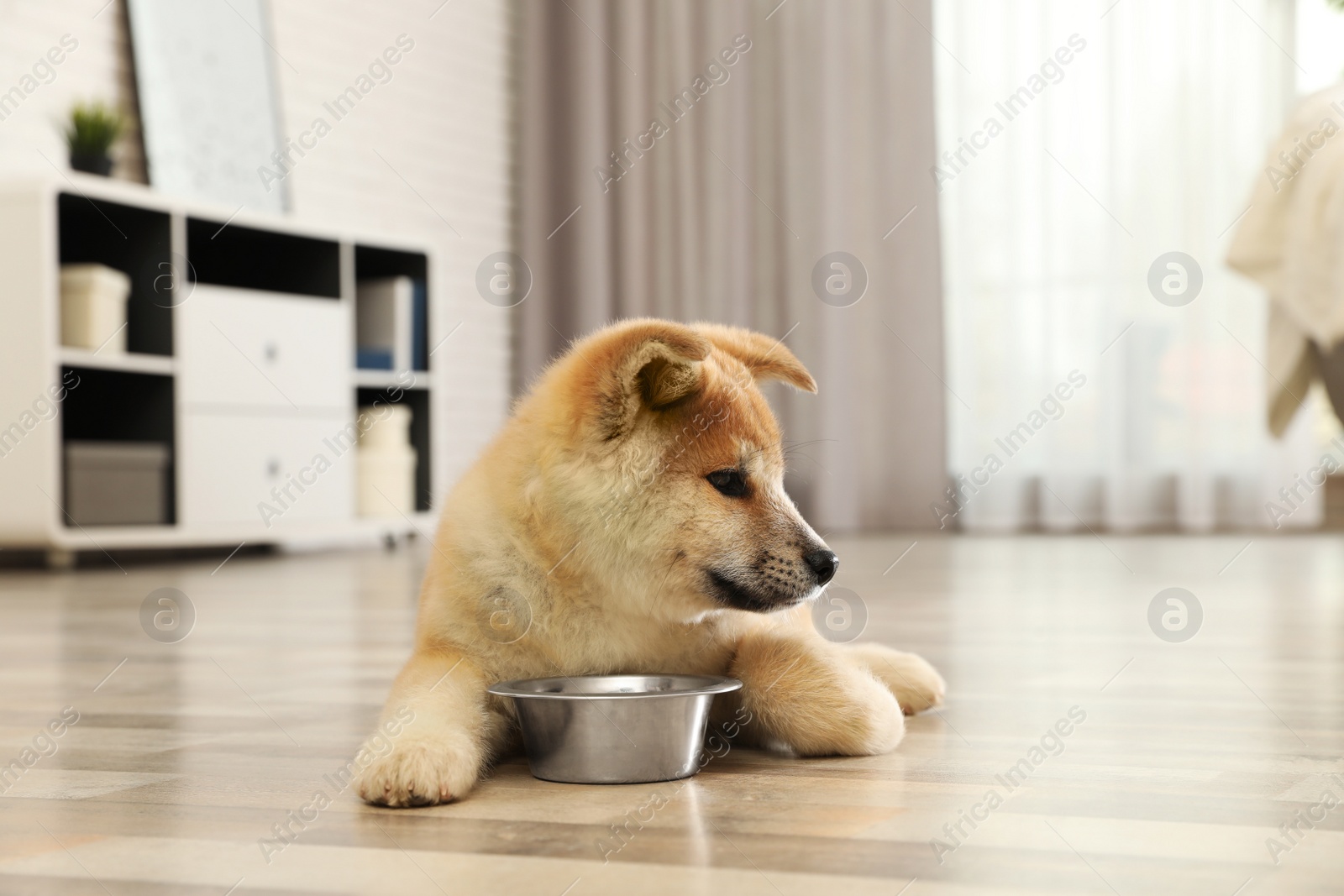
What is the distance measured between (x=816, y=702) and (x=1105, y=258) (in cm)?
490

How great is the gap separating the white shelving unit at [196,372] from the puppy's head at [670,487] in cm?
334

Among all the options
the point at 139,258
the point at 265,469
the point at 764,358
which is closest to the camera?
the point at 764,358

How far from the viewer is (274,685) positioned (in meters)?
2.04

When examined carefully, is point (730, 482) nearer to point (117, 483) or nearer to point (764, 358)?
point (764, 358)

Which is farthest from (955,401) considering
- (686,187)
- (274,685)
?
(274,685)

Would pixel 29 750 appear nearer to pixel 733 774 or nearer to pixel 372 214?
pixel 733 774

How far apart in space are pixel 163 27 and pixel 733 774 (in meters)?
4.62

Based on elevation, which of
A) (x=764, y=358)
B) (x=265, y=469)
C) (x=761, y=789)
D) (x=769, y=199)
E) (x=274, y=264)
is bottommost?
(x=761, y=789)

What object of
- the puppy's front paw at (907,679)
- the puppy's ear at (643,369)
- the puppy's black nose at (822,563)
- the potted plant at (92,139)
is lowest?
the puppy's front paw at (907,679)

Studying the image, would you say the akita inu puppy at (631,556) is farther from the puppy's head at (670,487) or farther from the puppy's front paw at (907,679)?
the puppy's front paw at (907,679)

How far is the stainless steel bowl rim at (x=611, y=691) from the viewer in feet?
4.16

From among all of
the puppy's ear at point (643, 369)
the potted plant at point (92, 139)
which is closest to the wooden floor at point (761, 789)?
the puppy's ear at point (643, 369)

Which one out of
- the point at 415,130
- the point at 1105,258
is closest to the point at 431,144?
the point at 415,130

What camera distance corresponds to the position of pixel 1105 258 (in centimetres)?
585
